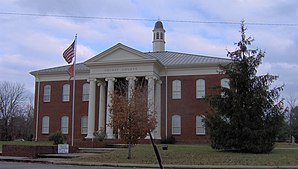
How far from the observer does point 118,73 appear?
4350 centimetres

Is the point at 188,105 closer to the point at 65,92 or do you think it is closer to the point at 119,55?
the point at 119,55

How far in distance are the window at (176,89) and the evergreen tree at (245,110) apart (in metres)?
16.1

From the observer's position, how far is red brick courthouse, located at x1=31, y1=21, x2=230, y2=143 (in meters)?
43.1

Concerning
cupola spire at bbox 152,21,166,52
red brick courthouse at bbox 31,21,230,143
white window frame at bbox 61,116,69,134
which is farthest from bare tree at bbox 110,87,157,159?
cupola spire at bbox 152,21,166,52

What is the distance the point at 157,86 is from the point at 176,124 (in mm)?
4840

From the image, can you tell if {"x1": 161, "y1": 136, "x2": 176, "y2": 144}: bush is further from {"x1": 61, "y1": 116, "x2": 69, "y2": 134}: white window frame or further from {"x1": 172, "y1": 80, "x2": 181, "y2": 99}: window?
{"x1": 61, "y1": 116, "x2": 69, "y2": 134}: white window frame

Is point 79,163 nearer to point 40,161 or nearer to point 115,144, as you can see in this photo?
point 40,161

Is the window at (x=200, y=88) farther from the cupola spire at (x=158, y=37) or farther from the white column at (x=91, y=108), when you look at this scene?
the cupola spire at (x=158, y=37)

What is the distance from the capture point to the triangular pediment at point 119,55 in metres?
42.8

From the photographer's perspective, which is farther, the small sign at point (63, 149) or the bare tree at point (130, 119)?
the small sign at point (63, 149)

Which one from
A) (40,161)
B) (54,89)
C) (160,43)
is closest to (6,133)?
(54,89)

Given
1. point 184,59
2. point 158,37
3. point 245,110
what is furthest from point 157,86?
point 245,110

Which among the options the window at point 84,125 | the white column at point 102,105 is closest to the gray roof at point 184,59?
the white column at point 102,105

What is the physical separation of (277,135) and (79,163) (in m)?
14.4
